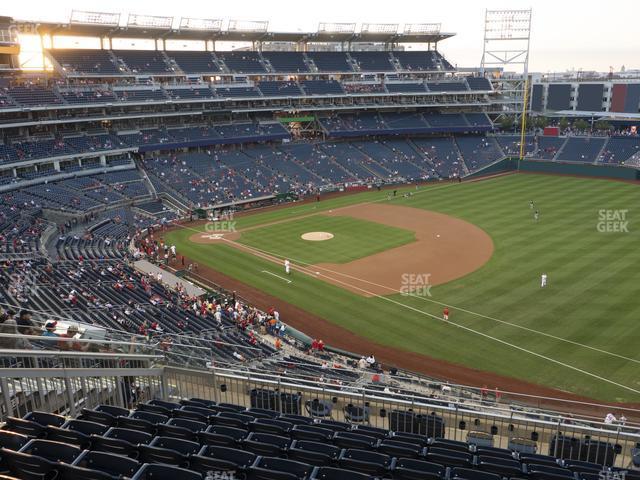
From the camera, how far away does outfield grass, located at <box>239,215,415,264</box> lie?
129 feet

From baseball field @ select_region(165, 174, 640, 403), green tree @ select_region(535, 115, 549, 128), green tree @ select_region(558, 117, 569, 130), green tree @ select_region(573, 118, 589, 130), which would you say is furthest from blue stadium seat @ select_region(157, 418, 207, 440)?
green tree @ select_region(535, 115, 549, 128)

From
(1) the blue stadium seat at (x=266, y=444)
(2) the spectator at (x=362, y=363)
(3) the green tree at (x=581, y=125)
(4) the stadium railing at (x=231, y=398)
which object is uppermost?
(3) the green tree at (x=581, y=125)

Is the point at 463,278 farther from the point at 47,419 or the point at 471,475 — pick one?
the point at 47,419

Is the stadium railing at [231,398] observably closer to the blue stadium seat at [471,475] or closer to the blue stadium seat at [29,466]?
the blue stadium seat at [29,466]

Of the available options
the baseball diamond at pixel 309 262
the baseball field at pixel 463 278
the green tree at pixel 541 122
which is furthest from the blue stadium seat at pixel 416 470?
the green tree at pixel 541 122

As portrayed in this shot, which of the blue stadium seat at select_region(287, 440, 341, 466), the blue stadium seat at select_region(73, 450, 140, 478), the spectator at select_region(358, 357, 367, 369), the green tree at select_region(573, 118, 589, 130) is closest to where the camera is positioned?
the blue stadium seat at select_region(73, 450, 140, 478)

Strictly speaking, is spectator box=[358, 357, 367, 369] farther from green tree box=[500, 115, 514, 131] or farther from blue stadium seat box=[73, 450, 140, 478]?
green tree box=[500, 115, 514, 131]

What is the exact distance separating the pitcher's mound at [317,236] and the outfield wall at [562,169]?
32.4 m

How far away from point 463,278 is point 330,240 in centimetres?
1259

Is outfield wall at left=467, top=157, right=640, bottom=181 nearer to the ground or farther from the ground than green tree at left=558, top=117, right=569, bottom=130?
nearer to the ground

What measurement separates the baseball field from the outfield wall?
12.9 meters

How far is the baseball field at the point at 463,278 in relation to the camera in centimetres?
2361

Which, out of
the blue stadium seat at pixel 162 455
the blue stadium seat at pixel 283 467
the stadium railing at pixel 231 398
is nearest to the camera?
the blue stadium seat at pixel 283 467

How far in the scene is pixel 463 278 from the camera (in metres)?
33.3
